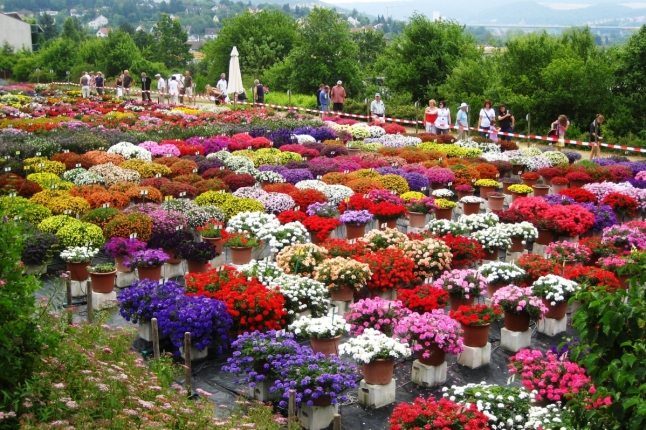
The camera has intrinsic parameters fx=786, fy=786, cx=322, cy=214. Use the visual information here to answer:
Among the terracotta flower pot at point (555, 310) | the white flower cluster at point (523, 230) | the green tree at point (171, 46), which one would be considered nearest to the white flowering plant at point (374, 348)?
the terracotta flower pot at point (555, 310)

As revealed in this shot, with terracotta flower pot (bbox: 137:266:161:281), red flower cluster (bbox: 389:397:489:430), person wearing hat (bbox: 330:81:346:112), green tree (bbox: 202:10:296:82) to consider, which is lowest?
red flower cluster (bbox: 389:397:489:430)

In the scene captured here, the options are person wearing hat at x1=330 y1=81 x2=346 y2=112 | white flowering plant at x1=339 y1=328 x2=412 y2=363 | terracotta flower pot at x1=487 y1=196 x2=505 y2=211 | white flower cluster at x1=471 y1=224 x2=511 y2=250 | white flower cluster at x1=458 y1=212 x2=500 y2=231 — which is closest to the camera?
white flowering plant at x1=339 y1=328 x2=412 y2=363

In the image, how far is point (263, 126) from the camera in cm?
2328

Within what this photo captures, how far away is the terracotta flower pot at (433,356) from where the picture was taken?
878 cm

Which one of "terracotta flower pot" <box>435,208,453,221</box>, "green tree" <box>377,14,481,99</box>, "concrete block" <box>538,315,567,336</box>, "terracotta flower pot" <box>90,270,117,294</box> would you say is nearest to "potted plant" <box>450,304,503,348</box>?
"concrete block" <box>538,315,567,336</box>

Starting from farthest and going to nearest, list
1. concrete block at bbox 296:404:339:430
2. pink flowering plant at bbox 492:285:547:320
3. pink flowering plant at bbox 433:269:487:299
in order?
pink flowering plant at bbox 433:269:487:299 < pink flowering plant at bbox 492:285:547:320 < concrete block at bbox 296:404:339:430

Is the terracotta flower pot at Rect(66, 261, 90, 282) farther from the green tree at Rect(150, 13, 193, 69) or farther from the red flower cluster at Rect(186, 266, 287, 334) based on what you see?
the green tree at Rect(150, 13, 193, 69)

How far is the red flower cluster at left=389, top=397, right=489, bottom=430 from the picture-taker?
6.76 meters

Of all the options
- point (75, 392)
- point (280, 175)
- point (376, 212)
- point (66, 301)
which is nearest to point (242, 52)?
point (280, 175)

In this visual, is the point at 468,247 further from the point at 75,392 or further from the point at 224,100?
the point at 224,100

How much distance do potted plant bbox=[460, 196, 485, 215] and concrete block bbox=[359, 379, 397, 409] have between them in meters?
7.76

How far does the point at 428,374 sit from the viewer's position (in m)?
8.86

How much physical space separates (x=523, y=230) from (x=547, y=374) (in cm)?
569

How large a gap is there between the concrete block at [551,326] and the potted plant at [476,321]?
1305mm
